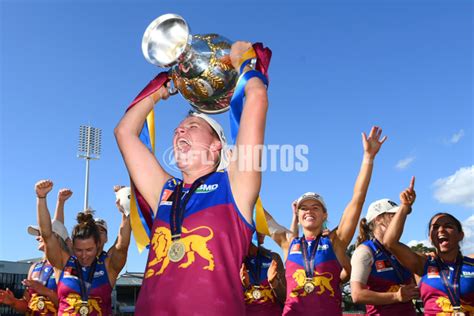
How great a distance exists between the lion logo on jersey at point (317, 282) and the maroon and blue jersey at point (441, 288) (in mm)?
1046

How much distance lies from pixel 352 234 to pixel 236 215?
345 centimetres

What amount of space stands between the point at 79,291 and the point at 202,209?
451cm

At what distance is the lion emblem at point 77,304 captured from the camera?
6844mm

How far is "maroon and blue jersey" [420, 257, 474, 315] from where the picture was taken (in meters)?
5.58

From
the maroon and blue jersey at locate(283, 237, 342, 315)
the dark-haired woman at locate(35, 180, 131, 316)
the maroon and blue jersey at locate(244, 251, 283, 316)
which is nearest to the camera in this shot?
the maroon and blue jersey at locate(283, 237, 342, 315)

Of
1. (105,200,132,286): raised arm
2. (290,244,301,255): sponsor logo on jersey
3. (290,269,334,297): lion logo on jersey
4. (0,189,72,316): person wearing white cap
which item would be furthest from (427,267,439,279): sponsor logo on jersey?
(0,189,72,316): person wearing white cap

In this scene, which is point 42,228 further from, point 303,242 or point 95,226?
point 303,242

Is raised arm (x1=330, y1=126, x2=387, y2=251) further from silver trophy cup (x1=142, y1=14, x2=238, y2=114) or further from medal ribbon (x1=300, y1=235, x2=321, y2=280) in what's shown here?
silver trophy cup (x1=142, y1=14, x2=238, y2=114)

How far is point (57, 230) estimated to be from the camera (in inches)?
335

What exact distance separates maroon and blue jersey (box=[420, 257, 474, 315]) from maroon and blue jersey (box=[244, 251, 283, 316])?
237 centimetres

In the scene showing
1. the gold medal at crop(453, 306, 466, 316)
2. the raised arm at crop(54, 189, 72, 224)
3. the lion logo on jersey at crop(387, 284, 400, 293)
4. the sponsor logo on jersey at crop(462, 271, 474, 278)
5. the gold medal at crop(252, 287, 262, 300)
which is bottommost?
the gold medal at crop(453, 306, 466, 316)

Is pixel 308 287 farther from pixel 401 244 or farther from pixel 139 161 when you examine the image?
pixel 139 161

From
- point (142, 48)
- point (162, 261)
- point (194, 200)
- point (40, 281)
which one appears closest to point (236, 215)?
point (194, 200)

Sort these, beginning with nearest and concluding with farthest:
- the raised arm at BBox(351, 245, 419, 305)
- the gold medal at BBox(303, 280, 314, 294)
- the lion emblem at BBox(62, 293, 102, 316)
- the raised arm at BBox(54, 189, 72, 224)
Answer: the raised arm at BBox(351, 245, 419, 305)
the gold medal at BBox(303, 280, 314, 294)
the lion emblem at BBox(62, 293, 102, 316)
the raised arm at BBox(54, 189, 72, 224)
